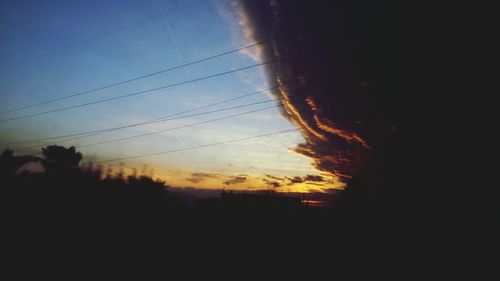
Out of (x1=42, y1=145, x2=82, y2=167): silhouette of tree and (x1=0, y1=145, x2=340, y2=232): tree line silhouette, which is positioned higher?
(x1=42, y1=145, x2=82, y2=167): silhouette of tree

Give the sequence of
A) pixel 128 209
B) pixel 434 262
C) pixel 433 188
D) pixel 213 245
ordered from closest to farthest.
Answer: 1. pixel 434 262
2. pixel 213 245
3. pixel 128 209
4. pixel 433 188

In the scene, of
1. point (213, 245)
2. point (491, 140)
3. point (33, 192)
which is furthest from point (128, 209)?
point (491, 140)

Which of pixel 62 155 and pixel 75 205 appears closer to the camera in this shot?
pixel 75 205

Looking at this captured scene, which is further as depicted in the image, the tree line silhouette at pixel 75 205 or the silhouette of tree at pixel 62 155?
the silhouette of tree at pixel 62 155

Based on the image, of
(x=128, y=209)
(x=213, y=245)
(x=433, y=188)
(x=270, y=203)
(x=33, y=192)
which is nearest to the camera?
(x=213, y=245)

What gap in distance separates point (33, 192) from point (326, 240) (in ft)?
75.7

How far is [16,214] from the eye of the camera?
1703 cm

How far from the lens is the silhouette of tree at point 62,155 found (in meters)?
30.0

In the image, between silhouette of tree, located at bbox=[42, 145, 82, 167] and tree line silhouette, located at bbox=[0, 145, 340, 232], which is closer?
tree line silhouette, located at bbox=[0, 145, 340, 232]

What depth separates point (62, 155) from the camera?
1236 inches

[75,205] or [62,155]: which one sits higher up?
[62,155]

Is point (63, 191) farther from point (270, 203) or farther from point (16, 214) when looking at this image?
point (270, 203)

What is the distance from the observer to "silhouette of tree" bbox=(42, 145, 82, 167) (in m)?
30.0

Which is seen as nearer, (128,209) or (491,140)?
(491,140)
